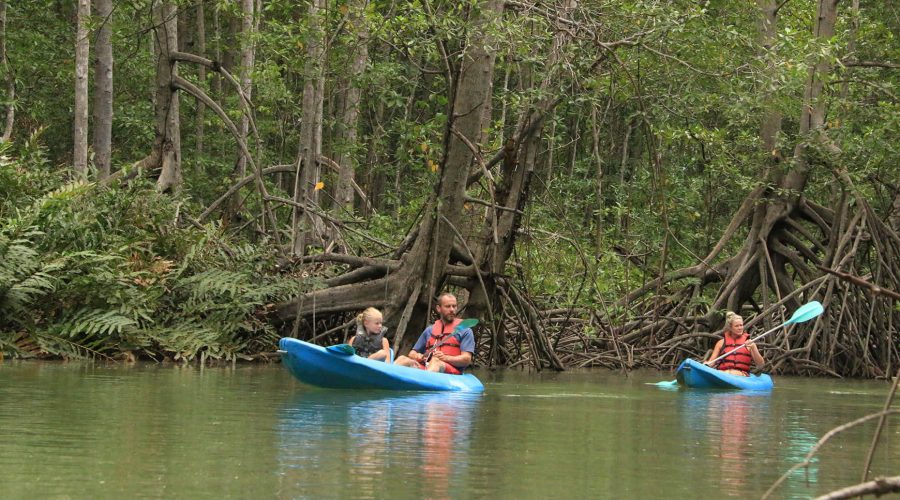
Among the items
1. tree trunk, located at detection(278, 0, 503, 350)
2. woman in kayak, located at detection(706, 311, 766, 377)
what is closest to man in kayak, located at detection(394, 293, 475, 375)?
tree trunk, located at detection(278, 0, 503, 350)

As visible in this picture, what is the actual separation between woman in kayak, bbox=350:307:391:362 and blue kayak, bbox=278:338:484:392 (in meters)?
0.39

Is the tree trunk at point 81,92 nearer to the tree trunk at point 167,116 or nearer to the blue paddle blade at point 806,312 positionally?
the tree trunk at point 167,116

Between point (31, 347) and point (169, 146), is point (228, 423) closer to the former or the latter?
point (31, 347)

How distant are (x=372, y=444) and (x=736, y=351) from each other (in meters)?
8.73

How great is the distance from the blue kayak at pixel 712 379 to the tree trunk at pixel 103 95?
7.60m

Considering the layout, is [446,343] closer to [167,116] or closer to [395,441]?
[395,441]

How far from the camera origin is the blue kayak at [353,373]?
11930mm

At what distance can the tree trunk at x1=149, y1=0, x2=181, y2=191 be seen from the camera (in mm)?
17625

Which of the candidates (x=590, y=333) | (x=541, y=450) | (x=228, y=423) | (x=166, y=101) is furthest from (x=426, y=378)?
(x=166, y=101)

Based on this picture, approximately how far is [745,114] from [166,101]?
756 cm

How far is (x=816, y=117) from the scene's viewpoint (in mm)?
18219

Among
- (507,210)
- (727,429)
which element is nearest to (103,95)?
(507,210)

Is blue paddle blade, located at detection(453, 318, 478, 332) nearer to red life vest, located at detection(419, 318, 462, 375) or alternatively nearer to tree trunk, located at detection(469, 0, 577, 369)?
red life vest, located at detection(419, 318, 462, 375)

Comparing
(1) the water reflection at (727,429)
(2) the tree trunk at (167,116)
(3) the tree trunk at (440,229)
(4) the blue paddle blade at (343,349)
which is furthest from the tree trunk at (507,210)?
(2) the tree trunk at (167,116)
